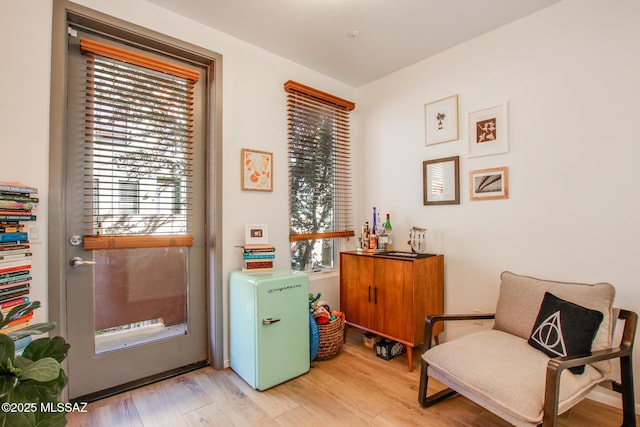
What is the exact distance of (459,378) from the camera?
5.45ft

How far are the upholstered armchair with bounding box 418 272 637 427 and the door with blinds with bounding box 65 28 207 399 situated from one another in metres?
1.91

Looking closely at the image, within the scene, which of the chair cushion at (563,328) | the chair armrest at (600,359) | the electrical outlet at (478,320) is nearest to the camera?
the chair armrest at (600,359)

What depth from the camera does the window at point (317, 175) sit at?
3.04 metres

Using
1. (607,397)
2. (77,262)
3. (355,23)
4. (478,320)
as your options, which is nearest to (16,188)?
(77,262)

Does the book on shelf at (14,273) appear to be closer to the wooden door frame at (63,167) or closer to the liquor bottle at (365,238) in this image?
the wooden door frame at (63,167)

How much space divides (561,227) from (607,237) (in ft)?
0.80

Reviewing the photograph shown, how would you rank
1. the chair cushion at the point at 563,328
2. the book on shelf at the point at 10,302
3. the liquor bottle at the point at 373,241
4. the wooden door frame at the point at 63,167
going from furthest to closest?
the liquor bottle at the point at 373,241 → the wooden door frame at the point at 63,167 → the chair cushion at the point at 563,328 → the book on shelf at the point at 10,302

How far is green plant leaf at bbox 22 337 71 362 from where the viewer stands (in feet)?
3.39

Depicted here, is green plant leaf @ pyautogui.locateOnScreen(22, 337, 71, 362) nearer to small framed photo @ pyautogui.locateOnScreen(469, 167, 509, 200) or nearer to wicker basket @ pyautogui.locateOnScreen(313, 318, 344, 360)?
wicker basket @ pyautogui.locateOnScreen(313, 318, 344, 360)

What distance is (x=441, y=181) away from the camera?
2.81m

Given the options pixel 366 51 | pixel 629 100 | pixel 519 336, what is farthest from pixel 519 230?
pixel 366 51

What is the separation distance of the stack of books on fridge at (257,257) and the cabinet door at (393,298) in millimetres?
934

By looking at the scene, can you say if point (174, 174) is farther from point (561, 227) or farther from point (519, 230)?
point (561, 227)

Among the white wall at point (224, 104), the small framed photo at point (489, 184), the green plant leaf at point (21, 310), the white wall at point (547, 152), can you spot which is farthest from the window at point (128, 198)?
the small framed photo at point (489, 184)
